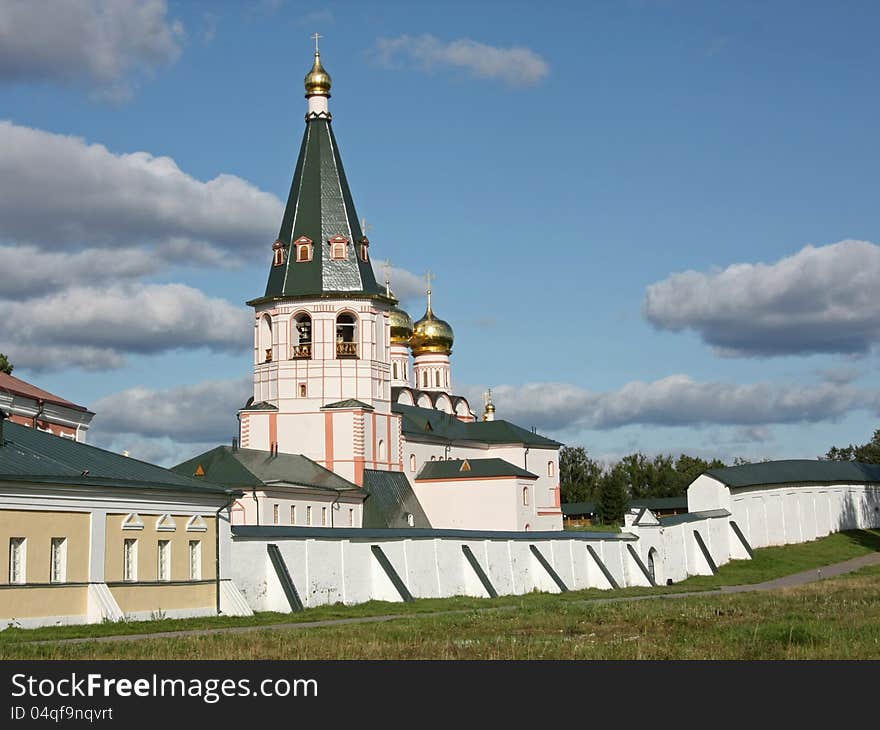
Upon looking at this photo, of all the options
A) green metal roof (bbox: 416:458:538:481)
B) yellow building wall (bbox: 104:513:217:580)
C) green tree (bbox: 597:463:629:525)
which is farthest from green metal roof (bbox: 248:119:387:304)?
green tree (bbox: 597:463:629:525)

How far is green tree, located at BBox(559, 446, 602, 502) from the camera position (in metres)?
102

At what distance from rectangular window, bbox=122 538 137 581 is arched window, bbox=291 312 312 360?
28.1m

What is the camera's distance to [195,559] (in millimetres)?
26047

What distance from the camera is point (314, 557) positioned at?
29516 mm

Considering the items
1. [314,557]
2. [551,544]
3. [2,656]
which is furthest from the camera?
[551,544]

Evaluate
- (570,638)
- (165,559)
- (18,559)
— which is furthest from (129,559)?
(570,638)

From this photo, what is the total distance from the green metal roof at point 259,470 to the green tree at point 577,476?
52.8m

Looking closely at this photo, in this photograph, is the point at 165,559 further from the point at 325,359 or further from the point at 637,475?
the point at 637,475

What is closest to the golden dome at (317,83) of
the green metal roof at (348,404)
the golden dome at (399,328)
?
the green metal roof at (348,404)

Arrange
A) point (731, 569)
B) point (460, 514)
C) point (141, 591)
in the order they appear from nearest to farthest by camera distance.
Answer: point (141, 591) → point (731, 569) → point (460, 514)
